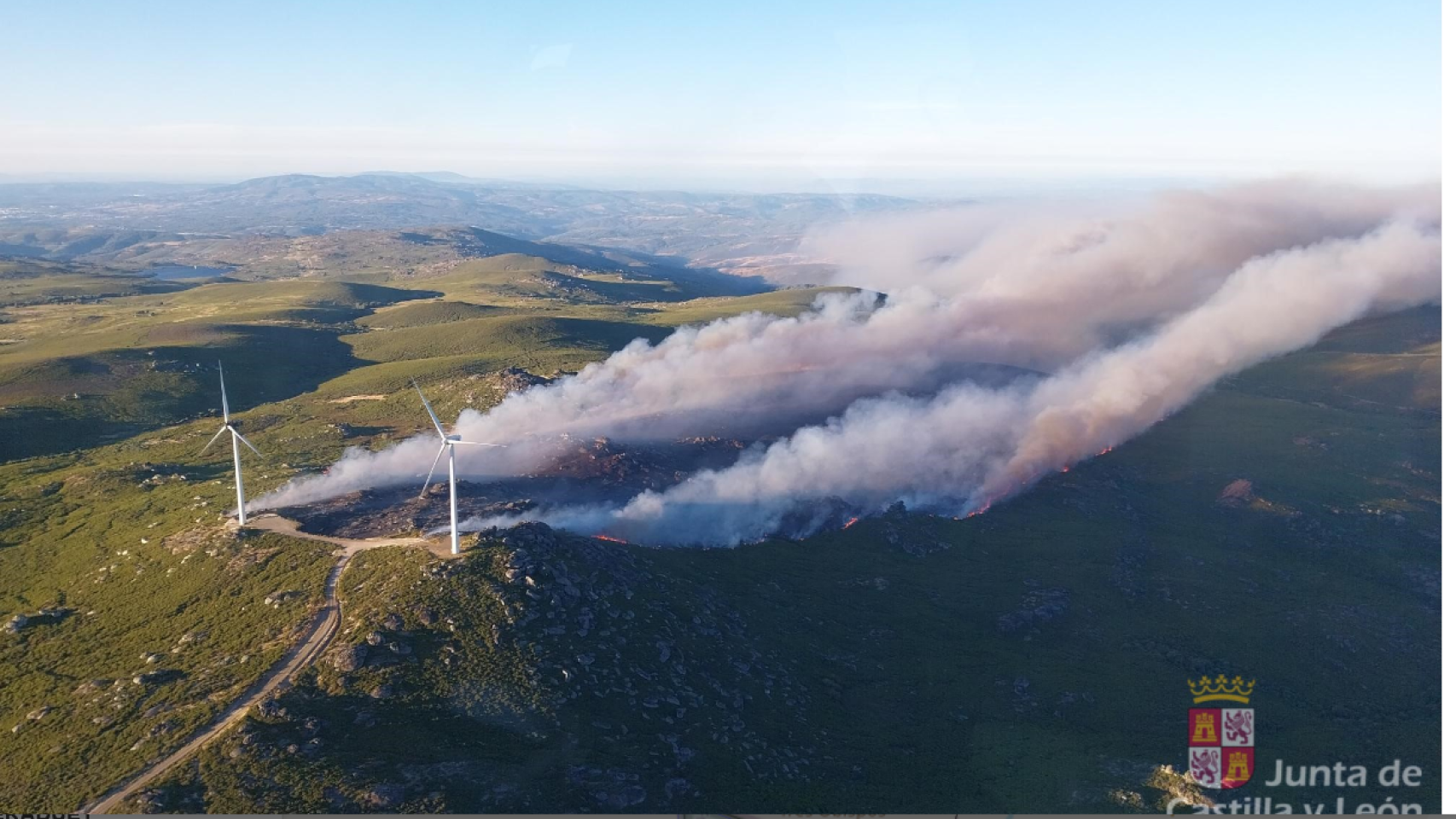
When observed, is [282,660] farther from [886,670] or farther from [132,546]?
[886,670]

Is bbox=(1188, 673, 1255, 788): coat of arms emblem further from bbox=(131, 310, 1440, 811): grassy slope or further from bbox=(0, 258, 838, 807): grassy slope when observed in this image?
bbox=(0, 258, 838, 807): grassy slope

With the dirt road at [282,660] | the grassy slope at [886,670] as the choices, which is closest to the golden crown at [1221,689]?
the grassy slope at [886,670]

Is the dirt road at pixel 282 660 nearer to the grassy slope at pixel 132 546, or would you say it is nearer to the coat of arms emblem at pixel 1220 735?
the grassy slope at pixel 132 546

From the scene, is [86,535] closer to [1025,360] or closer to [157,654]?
[157,654]

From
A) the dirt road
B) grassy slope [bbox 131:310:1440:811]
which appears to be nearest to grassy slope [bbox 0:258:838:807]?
the dirt road

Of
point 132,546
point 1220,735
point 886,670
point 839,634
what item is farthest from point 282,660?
point 1220,735

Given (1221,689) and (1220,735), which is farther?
(1221,689)

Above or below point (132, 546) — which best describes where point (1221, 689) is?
below
